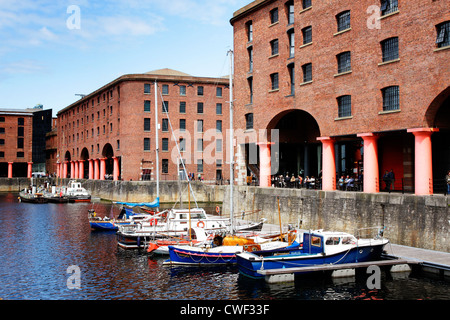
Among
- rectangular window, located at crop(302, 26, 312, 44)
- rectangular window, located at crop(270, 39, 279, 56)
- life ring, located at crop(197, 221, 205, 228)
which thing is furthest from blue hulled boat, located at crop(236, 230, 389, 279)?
rectangular window, located at crop(270, 39, 279, 56)

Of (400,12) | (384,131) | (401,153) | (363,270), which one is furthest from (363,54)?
(363,270)

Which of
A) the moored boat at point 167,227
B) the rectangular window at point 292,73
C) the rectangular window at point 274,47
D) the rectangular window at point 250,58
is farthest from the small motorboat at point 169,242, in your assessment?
the rectangular window at point 250,58

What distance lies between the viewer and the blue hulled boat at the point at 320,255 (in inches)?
958

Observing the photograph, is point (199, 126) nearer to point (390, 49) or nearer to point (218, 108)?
point (218, 108)

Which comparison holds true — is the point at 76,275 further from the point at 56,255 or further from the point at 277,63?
the point at 277,63

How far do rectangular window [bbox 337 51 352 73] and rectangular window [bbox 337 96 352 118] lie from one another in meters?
2.16

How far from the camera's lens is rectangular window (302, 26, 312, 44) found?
39.1 metres

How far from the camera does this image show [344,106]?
3544 centimetres

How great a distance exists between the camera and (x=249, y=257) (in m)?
24.5

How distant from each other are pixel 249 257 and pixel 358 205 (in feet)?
34.6

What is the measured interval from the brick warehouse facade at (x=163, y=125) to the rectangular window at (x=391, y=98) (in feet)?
153

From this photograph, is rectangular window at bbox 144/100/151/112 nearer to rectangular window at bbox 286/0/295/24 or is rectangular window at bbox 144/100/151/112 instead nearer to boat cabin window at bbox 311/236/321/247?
rectangular window at bbox 286/0/295/24

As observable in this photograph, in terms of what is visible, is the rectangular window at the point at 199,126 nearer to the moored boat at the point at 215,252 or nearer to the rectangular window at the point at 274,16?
the rectangular window at the point at 274,16

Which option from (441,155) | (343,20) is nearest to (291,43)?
(343,20)
